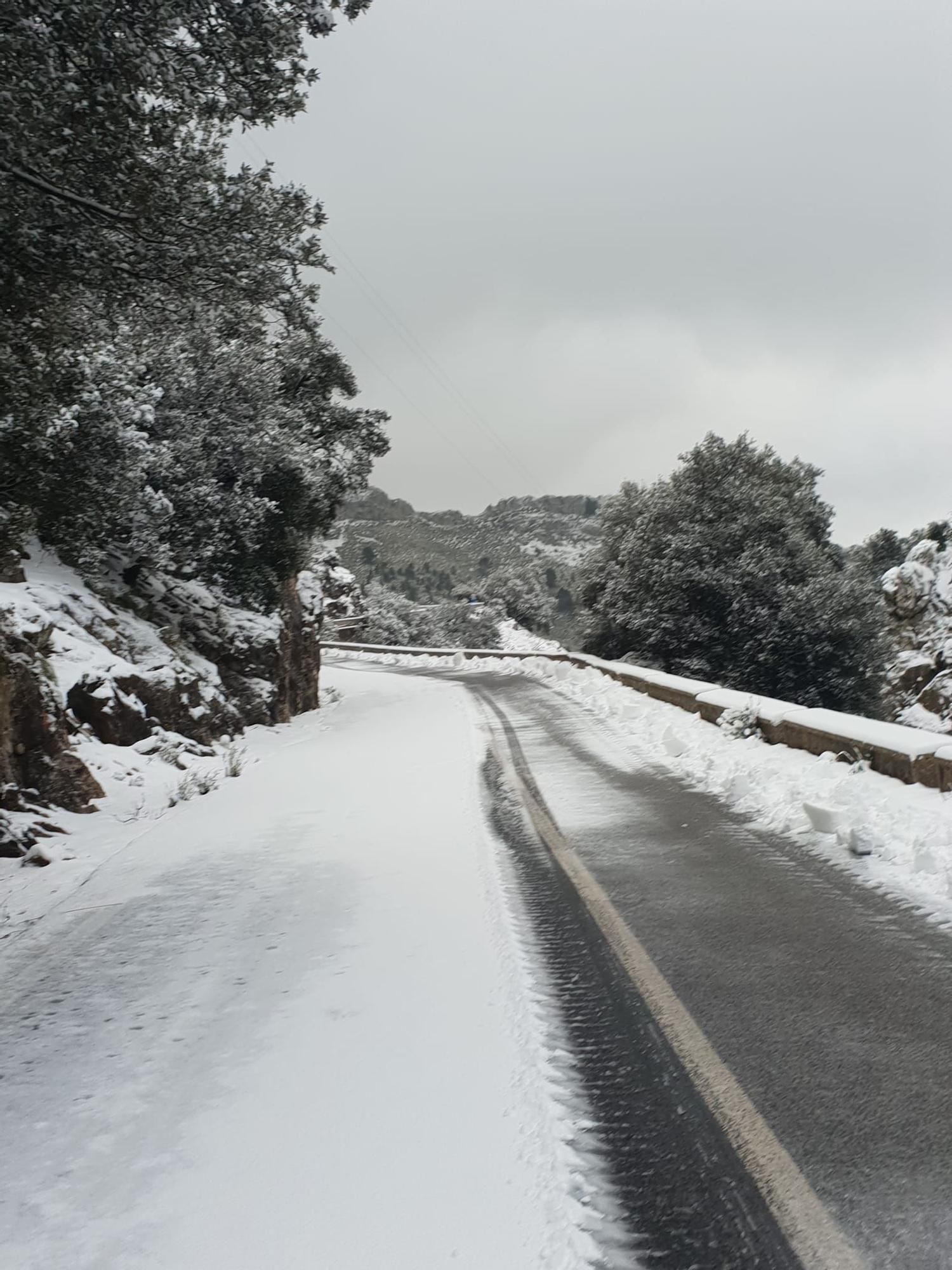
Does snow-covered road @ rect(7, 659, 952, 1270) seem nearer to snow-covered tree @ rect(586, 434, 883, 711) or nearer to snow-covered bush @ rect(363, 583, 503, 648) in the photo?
snow-covered tree @ rect(586, 434, 883, 711)

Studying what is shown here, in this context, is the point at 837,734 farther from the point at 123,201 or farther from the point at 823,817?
the point at 123,201

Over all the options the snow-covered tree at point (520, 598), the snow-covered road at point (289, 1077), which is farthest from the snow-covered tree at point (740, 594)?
the snow-covered tree at point (520, 598)

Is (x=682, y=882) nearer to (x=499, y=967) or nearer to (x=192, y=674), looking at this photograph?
(x=499, y=967)

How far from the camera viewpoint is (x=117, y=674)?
36.2 ft

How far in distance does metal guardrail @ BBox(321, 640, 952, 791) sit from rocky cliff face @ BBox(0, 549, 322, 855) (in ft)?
24.5

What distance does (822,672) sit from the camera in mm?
25172

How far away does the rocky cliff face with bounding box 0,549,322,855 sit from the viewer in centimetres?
830

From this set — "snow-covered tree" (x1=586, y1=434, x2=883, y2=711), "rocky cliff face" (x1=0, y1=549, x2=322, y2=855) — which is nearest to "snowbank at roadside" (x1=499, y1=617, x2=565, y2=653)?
"snow-covered tree" (x1=586, y1=434, x2=883, y2=711)

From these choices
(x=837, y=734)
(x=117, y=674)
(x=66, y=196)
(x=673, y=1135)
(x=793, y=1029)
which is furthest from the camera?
(x=117, y=674)

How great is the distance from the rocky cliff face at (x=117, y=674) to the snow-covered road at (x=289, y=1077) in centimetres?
200

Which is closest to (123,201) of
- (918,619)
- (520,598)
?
(918,619)

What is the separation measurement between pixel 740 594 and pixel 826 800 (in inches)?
757

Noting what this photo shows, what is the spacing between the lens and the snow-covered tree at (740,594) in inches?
979

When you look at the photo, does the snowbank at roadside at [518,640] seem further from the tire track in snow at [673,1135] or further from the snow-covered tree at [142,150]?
the tire track in snow at [673,1135]
